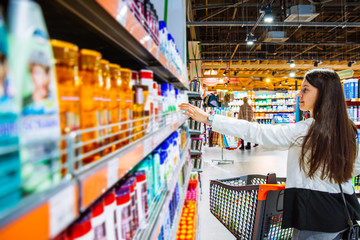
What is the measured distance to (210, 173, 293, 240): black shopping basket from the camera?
1.93 meters

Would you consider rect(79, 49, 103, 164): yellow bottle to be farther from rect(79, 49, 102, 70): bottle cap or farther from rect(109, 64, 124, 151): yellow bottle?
rect(109, 64, 124, 151): yellow bottle

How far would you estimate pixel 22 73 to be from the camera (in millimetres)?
429

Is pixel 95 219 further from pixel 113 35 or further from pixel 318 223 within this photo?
pixel 318 223

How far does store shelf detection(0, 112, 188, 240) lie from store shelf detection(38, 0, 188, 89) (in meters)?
0.40

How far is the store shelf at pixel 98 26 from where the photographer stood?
2.42 ft

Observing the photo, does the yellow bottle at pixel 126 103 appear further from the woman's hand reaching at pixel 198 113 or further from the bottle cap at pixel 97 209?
the woman's hand reaching at pixel 198 113

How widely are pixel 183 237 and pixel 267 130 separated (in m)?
1.17

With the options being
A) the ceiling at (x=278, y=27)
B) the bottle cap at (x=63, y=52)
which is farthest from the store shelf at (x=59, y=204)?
the ceiling at (x=278, y=27)

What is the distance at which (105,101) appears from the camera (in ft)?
2.55

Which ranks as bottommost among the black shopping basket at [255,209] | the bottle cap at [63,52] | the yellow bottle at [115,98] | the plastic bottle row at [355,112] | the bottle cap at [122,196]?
the black shopping basket at [255,209]

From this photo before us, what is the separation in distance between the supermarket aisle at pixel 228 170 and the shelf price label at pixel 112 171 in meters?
2.94

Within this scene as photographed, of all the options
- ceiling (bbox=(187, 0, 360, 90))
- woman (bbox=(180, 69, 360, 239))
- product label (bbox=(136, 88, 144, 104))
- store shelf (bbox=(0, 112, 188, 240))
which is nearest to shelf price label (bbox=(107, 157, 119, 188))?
store shelf (bbox=(0, 112, 188, 240))

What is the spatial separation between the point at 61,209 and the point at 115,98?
1.56 feet

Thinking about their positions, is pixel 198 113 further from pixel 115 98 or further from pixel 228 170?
pixel 228 170
